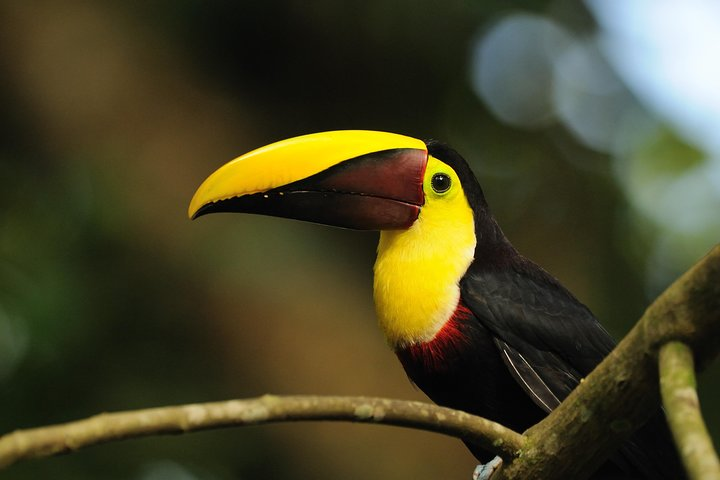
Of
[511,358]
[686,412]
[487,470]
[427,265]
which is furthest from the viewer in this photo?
[427,265]

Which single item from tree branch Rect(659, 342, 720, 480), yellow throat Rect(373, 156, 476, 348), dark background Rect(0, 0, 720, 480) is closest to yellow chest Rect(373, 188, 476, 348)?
yellow throat Rect(373, 156, 476, 348)

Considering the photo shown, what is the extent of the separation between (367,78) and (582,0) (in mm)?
1563

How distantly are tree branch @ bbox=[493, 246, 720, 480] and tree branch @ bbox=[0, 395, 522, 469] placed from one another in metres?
0.17

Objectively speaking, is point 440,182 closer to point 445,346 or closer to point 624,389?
point 445,346

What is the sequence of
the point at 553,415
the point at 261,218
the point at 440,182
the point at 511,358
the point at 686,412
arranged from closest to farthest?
the point at 686,412
the point at 553,415
the point at 511,358
the point at 440,182
the point at 261,218

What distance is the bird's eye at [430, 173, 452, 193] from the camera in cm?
255

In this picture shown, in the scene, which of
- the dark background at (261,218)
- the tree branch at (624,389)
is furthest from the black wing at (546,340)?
the dark background at (261,218)

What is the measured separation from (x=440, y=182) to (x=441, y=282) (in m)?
0.31

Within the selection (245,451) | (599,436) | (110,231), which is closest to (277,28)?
(110,231)

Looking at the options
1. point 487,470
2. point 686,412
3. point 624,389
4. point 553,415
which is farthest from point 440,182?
point 686,412

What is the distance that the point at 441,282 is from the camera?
2391mm

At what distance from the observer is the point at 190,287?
5160 mm

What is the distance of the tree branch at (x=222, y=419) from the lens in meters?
1.13

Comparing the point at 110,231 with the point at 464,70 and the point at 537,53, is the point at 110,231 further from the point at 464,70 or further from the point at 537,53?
the point at 537,53
